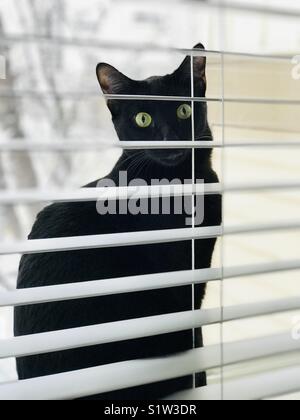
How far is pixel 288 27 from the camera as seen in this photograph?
2.94 feet

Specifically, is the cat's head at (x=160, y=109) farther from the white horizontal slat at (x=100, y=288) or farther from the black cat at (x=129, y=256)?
the white horizontal slat at (x=100, y=288)

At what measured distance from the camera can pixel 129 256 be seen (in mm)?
876

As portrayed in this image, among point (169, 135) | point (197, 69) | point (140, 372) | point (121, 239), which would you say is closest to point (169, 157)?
point (169, 135)

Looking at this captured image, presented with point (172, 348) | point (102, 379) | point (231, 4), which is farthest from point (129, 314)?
point (231, 4)

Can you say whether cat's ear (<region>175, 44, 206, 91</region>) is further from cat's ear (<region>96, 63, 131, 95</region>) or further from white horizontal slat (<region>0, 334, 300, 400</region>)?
white horizontal slat (<region>0, 334, 300, 400</region>)

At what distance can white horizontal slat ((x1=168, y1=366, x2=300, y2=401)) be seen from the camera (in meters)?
0.75

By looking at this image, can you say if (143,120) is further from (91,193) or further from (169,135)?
(91,193)

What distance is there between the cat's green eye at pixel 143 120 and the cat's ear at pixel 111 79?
6cm

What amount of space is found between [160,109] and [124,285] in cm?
37

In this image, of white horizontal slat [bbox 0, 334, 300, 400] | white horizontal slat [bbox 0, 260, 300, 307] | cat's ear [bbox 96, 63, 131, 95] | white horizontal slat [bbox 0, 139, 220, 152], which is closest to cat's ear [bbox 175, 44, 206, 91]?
cat's ear [bbox 96, 63, 131, 95]

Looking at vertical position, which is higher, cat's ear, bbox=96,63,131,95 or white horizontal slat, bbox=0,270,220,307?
cat's ear, bbox=96,63,131,95

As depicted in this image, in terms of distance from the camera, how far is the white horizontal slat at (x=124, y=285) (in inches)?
24.4

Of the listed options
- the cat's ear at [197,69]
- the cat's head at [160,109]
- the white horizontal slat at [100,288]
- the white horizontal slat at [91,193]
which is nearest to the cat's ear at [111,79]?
the cat's head at [160,109]
